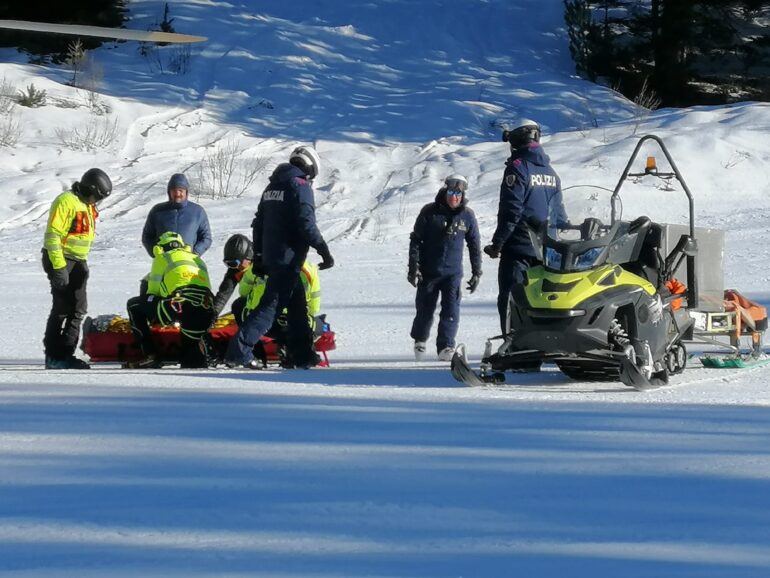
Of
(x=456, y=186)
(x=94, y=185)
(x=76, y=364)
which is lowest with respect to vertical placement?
(x=76, y=364)

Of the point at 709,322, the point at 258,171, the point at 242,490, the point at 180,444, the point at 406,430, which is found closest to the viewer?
the point at 242,490

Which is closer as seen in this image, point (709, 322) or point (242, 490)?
point (242, 490)

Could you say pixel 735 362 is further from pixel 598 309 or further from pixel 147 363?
pixel 147 363

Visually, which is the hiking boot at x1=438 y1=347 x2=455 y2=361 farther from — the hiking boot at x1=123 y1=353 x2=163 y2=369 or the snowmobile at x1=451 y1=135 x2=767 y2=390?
the hiking boot at x1=123 y1=353 x2=163 y2=369

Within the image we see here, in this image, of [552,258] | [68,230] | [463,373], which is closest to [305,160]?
[68,230]

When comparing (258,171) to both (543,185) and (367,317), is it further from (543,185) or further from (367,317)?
(543,185)

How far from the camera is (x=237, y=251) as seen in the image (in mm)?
11461

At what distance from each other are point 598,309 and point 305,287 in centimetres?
263

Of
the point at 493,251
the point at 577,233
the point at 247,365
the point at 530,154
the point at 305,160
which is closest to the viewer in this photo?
the point at 577,233

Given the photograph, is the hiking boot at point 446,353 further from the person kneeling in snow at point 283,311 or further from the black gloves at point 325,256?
the black gloves at point 325,256

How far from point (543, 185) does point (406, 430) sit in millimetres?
4203

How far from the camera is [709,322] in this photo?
10664mm

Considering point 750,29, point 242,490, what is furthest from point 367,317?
point 750,29

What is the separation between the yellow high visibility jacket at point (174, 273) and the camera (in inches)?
423
